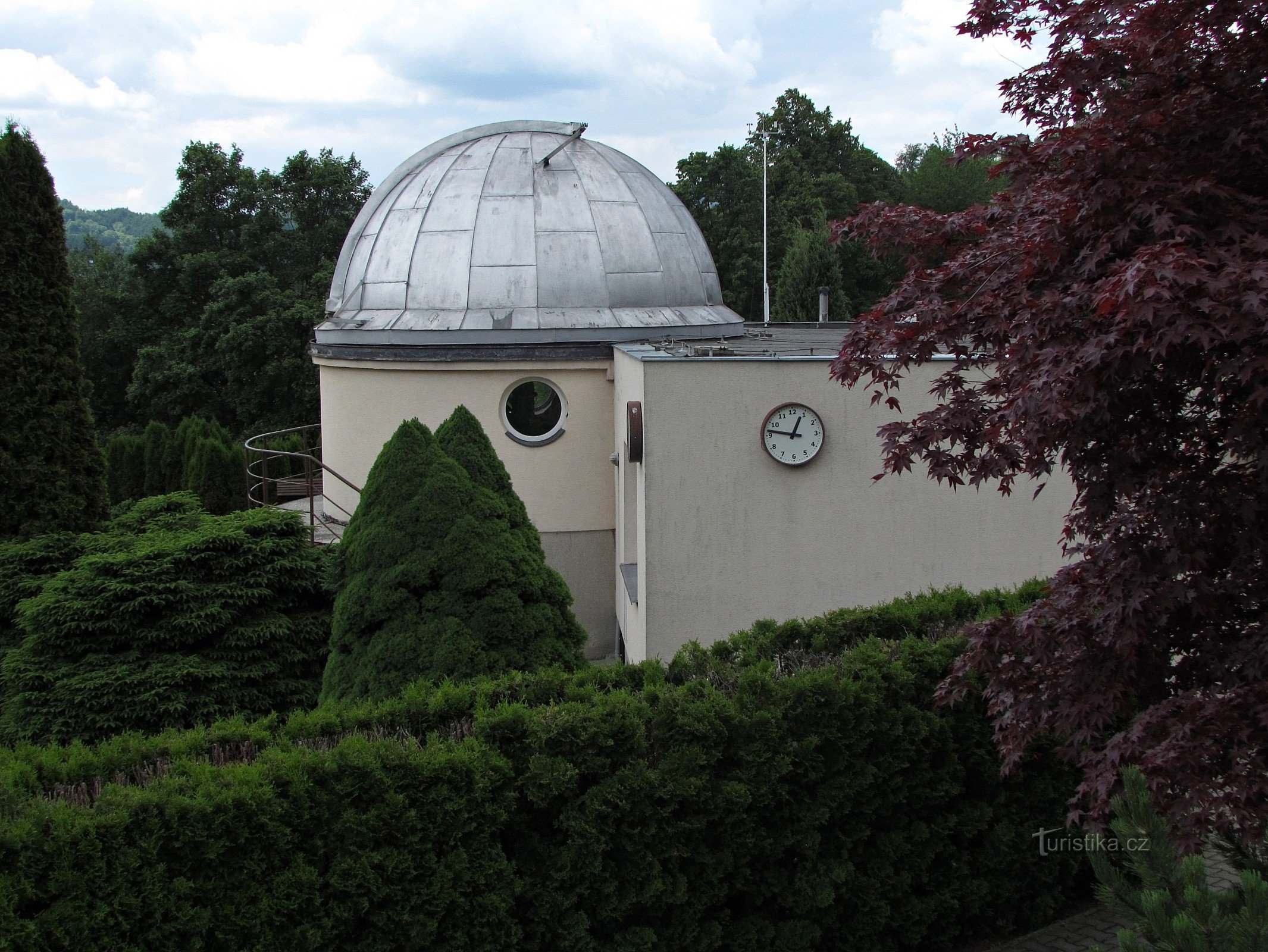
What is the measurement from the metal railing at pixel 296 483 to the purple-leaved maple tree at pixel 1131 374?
29.8ft

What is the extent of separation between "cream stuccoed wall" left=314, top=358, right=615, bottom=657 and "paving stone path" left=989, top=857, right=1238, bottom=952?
10478 mm

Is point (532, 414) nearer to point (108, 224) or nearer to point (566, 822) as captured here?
point (566, 822)

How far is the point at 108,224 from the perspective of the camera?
184 m

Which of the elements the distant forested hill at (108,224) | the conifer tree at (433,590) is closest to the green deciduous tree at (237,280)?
the conifer tree at (433,590)

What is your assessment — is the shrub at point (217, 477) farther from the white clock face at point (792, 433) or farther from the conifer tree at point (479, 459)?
the white clock face at point (792, 433)

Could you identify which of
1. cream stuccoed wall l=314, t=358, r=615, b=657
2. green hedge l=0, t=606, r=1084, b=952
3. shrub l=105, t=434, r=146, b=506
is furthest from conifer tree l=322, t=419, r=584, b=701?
shrub l=105, t=434, r=146, b=506

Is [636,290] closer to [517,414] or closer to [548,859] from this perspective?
[517,414]

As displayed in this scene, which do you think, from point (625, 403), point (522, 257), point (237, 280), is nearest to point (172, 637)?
point (625, 403)

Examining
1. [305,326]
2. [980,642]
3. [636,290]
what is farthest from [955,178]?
[980,642]

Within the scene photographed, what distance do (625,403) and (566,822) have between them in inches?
334

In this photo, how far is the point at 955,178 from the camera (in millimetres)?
65562

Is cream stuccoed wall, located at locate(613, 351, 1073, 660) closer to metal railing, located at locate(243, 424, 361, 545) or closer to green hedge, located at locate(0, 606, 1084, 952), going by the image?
green hedge, located at locate(0, 606, 1084, 952)

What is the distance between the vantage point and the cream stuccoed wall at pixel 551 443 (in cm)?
1705

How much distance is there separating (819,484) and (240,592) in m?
6.29
